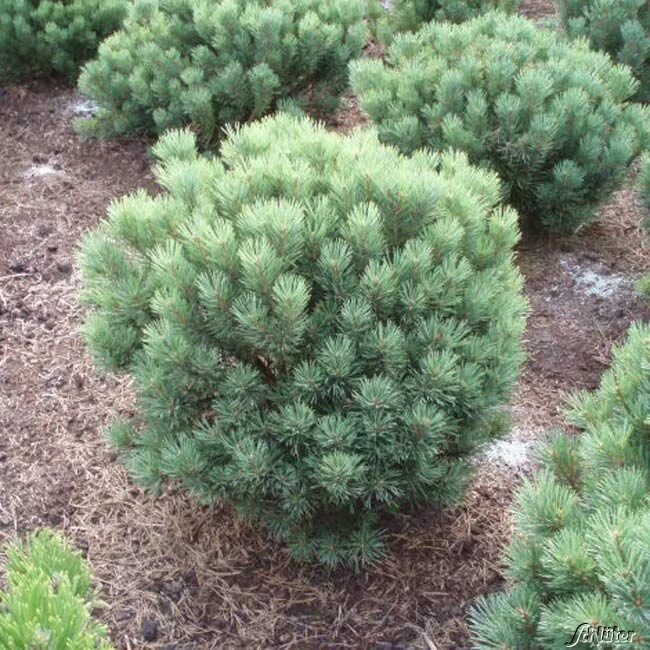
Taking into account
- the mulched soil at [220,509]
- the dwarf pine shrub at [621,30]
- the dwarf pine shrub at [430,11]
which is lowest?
the mulched soil at [220,509]

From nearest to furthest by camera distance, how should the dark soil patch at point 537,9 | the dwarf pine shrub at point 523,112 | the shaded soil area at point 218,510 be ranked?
the shaded soil area at point 218,510, the dwarf pine shrub at point 523,112, the dark soil patch at point 537,9

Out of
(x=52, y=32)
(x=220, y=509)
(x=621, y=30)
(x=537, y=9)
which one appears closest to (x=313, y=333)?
(x=220, y=509)

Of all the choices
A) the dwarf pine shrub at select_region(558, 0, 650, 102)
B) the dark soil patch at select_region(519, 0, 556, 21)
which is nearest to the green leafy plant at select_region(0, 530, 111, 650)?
the dwarf pine shrub at select_region(558, 0, 650, 102)

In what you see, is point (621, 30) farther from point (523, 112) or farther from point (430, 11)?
point (523, 112)

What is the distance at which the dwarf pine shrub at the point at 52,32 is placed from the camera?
17.9 feet

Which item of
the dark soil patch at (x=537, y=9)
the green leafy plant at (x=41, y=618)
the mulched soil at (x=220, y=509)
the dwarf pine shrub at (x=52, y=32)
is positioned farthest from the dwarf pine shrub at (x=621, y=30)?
the green leafy plant at (x=41, y=618)

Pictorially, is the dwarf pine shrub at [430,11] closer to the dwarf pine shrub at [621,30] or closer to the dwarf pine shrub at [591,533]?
the dwarf pine shrub at [621,30]

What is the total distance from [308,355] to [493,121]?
2.11 metres

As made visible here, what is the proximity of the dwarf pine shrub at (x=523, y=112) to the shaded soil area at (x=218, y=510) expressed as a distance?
0.42m

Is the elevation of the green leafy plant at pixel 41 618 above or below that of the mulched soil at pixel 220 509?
above

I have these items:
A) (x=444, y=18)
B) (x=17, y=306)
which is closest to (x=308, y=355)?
(x=17, y=306)

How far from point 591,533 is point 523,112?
2.63m

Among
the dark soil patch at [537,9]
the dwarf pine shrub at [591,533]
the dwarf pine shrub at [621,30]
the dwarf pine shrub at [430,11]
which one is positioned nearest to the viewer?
the dwarf pine shrub at [591,533]

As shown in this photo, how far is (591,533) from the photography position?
170 cm
